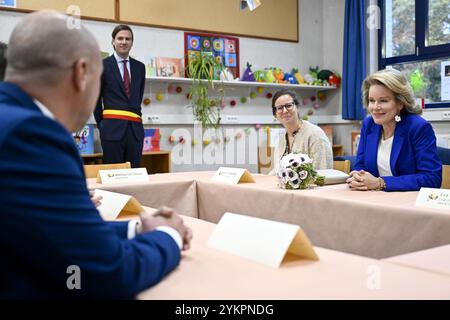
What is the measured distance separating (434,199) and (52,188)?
126 cm

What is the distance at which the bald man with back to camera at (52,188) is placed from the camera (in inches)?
26.6

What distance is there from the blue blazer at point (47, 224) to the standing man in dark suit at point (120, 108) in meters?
3.24

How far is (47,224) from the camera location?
676mm

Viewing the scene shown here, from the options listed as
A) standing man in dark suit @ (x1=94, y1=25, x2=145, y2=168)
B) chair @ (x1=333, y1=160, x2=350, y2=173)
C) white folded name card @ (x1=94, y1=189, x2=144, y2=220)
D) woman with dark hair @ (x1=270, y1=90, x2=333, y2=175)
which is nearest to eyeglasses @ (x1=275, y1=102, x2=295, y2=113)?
woman with dark hair @ (x1=270, y1=90, x2=333, y2=175)

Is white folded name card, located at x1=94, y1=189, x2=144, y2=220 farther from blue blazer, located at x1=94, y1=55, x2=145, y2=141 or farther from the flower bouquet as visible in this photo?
blue blazer, located at x1=94, y1=55, x2=145, y2=141

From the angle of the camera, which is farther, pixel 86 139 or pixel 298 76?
pixel 298 76

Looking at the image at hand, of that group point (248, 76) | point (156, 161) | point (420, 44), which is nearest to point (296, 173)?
point (156, 161)

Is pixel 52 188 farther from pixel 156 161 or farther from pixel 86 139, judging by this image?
pixel 156 161

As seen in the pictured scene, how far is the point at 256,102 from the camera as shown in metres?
5.92

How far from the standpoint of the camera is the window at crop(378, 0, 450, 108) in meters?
5.20

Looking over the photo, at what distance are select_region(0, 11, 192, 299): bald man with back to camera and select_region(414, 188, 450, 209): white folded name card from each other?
101cm

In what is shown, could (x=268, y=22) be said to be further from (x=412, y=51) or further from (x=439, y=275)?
(x=439, y=275)

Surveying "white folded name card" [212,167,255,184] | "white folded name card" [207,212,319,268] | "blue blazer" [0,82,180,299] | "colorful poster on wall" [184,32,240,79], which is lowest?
"white folded name card" [212,167,255,184]
